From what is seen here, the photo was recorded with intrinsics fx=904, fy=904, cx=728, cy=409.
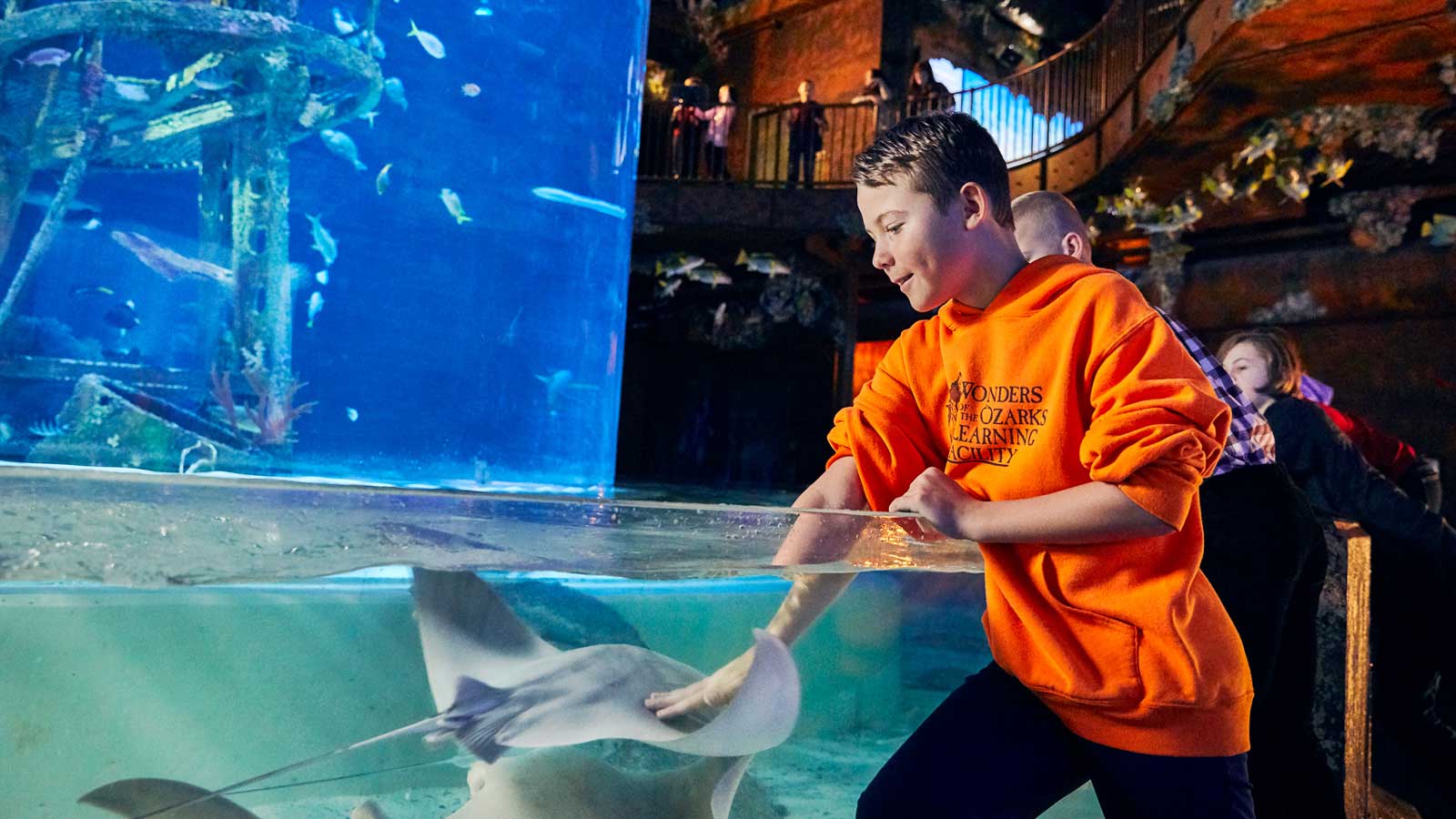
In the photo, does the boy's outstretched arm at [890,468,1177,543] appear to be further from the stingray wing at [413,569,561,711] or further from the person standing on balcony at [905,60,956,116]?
the person standing on balcony at [905,60,956,116]

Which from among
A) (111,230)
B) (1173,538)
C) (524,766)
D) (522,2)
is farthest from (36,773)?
(522,2)

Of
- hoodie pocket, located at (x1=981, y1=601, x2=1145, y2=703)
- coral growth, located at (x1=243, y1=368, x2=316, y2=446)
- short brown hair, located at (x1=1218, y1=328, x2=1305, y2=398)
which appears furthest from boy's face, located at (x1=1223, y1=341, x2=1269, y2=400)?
coral growth, located at (x1=243, y1=368, x2=316, y2=446)

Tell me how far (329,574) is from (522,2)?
1205 centimetres

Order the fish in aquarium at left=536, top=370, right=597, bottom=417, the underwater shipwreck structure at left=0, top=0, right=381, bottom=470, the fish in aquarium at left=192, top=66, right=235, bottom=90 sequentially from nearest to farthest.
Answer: the underwater shipwreck structure at left=0, top=0, right=381, bottom=470, the fish in aquarium at left=192, top=66, right=235, bottom=90, the fish in aquarium at left=536, top=370, right=597, bottom=417

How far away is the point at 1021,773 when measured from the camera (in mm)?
1213

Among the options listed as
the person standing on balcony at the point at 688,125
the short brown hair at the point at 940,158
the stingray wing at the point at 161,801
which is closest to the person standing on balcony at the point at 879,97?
the person standing on balcony at the point at 688,125

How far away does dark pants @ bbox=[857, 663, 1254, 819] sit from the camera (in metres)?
1.15

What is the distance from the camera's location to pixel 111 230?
9.50m

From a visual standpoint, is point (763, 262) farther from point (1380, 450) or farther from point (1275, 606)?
point (1275, 606)

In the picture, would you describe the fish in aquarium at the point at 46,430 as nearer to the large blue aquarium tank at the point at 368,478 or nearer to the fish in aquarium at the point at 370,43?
the large blue aquarium tank at the point at 368,478

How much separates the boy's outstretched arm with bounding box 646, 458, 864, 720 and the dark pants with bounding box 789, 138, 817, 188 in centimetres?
1116

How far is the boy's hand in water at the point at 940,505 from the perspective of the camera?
117 cm

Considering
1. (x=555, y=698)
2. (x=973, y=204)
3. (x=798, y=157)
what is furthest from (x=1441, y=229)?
(x=555, y=698)

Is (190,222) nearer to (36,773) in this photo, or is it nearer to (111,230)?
(111,230)
